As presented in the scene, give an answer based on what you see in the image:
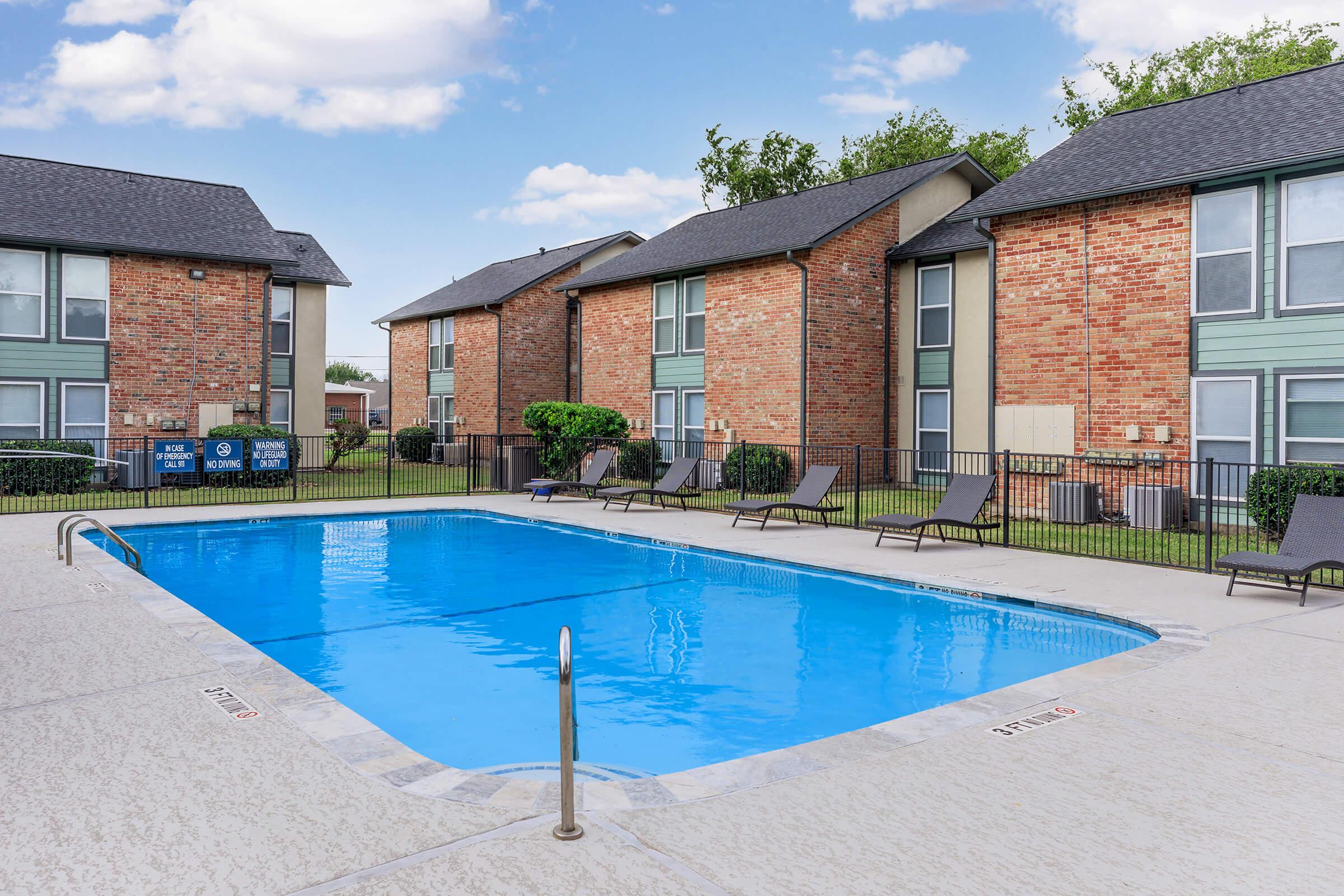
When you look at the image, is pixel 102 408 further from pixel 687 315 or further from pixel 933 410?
pixel 933 410

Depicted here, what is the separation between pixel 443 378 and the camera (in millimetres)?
31938

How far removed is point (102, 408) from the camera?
20672 millimetres

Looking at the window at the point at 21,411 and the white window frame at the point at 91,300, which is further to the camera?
the white window frame at the point at 91,300

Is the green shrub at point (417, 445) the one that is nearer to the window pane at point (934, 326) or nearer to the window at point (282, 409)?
the window at point (282, 409)

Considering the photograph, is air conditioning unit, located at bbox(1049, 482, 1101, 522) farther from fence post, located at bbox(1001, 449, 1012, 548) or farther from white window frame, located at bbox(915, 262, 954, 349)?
white window frame, located at bbox(915, 262, 954, 349)

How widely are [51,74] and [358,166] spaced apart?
894 cm

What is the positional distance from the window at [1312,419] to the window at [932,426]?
22.9 ft

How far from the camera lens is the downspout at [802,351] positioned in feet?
63.6

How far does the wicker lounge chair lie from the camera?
816cm

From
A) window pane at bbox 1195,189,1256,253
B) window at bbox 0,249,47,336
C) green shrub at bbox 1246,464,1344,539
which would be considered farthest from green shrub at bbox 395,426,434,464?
green shrub at bbox 1246,464,1344,539

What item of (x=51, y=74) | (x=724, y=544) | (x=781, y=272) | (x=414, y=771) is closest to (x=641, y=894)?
(x=414, y=771)

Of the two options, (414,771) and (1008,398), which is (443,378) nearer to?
(1008,398)

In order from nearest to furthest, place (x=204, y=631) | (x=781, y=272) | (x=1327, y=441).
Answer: (x=204, y=631) → (x=1327, y=441) → (x=781, y=272)

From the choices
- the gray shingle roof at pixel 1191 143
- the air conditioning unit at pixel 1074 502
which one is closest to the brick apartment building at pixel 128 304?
the gray shingle roof at pixel 1191 143
